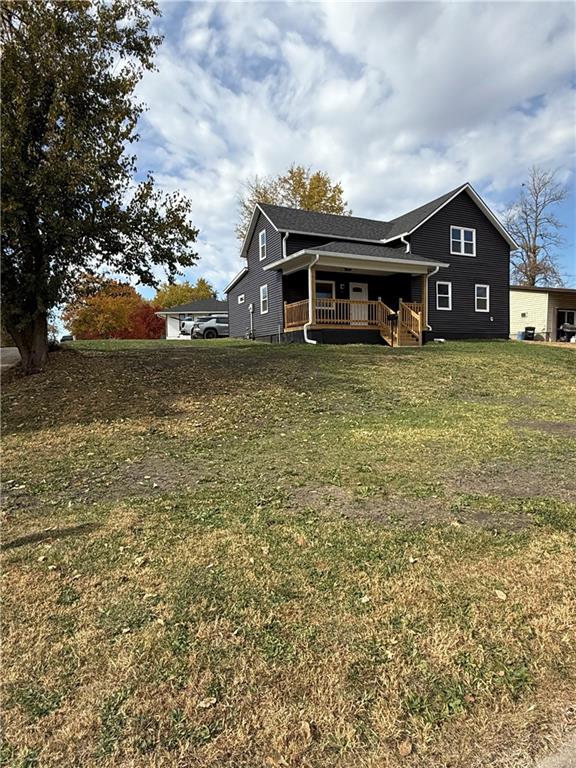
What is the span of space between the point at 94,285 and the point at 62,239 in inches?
90.7

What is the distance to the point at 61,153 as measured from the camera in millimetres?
8883

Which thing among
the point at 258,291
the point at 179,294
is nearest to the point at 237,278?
the point at 258,291

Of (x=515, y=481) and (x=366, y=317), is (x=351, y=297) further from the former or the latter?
(x=515, y=481)

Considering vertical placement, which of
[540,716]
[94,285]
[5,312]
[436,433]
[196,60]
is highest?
[196,60]

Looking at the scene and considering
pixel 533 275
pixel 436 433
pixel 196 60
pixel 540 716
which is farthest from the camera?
pixel 533 275

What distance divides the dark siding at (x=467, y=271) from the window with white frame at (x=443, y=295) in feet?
0.70

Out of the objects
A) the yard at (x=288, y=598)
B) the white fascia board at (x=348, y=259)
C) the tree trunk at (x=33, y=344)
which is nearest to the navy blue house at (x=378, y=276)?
the white fascia board at (x=348, y=259)

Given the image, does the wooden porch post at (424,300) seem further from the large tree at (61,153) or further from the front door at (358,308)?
the large tree at (61,153)

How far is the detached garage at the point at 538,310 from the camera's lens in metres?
27.1

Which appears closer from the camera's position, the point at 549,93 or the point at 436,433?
the point at 436,433

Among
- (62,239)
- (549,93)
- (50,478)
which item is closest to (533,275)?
(549,93)

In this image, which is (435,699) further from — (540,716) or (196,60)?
(196,60)

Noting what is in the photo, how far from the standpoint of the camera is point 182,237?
35.9 feet

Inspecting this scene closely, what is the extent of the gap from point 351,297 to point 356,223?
4932 millimetres
